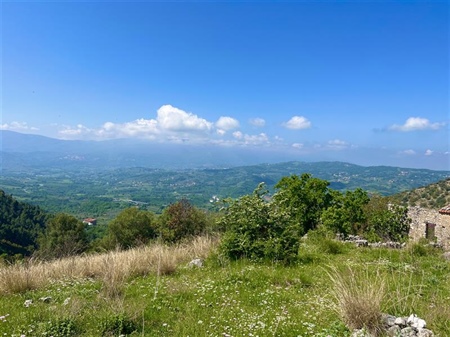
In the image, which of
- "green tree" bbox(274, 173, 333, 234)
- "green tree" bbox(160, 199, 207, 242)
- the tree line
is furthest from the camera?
"green tree" bbox(160, 199, 207, 242)

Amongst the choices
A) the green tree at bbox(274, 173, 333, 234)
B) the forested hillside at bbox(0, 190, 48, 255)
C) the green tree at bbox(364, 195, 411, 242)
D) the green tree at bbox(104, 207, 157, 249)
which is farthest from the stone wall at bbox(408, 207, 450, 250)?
the forested hillside at bbox(0, 190, 48, 255)

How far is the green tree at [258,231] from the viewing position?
8.88 m

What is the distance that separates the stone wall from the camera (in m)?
21.4

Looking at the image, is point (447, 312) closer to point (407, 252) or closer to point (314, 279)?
point (314, 279)

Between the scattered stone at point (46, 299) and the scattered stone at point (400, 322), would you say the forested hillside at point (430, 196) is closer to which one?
A: the scattered stone at point (400, 322)

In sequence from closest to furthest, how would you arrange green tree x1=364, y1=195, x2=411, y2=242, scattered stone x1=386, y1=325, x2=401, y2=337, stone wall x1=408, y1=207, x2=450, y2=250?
1. scattered stone x1=386, y1=325, x2=401, y2=337
2. green tree x1=364, y1=195, x2=411, y2=242
3. stone wall x1=408, y1=207, x2=450, y2=250

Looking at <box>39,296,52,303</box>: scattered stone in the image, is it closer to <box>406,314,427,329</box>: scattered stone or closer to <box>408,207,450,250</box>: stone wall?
<box>406,314,427,329</box>: scattered stone

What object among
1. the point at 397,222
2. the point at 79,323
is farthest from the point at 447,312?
the point at 397,222

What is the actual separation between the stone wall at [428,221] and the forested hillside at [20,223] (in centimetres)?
6055

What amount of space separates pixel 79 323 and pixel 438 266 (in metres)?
9.37

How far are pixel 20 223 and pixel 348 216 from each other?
72.3 m

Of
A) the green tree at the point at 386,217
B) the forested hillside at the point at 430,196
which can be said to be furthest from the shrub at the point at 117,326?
the forested hillside at the point at 430,196

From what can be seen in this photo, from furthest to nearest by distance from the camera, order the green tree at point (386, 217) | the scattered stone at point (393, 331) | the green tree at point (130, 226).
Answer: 1. the green tree at point (130, 226)
2. the green tree at point (386, 217)
3. the scattered stone at point (393, 331)

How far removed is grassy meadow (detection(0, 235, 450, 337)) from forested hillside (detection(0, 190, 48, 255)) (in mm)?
57371
